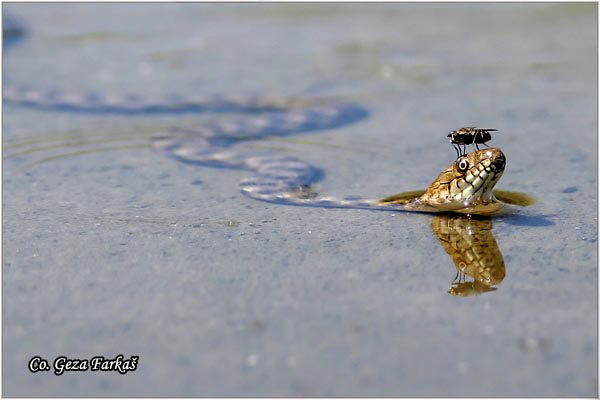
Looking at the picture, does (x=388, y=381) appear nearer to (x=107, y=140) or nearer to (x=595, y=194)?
(x=595, y=194)

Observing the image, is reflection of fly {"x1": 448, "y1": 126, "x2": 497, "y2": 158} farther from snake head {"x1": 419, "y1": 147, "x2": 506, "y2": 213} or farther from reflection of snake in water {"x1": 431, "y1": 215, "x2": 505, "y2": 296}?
reflection of snake in water {"x1": 431, "y1": 215, "x2": 505, "y2": 296}

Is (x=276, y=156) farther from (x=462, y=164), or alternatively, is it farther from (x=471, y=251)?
(x=471, y=251)

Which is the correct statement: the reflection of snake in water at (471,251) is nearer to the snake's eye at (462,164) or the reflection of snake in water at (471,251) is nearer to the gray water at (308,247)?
the gray water at (308,247)

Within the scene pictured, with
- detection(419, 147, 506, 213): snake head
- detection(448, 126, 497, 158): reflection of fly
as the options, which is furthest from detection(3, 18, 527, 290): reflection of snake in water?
detection(448, 126, 497, 158): reflection of fly

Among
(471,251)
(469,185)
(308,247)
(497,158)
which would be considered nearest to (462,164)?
(469,185)

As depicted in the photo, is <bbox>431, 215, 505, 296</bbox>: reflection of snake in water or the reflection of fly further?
the reflection of fly

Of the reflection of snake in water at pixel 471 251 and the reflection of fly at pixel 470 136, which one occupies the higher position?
the reflection of fly at pixel 470 136

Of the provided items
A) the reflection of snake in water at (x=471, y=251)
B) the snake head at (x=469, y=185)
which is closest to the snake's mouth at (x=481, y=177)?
the snake head at (x=469, y=185)

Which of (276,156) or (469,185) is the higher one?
(276,156)

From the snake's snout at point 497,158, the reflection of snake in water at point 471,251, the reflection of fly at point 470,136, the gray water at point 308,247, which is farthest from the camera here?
the reflection of fly at point 470,136
